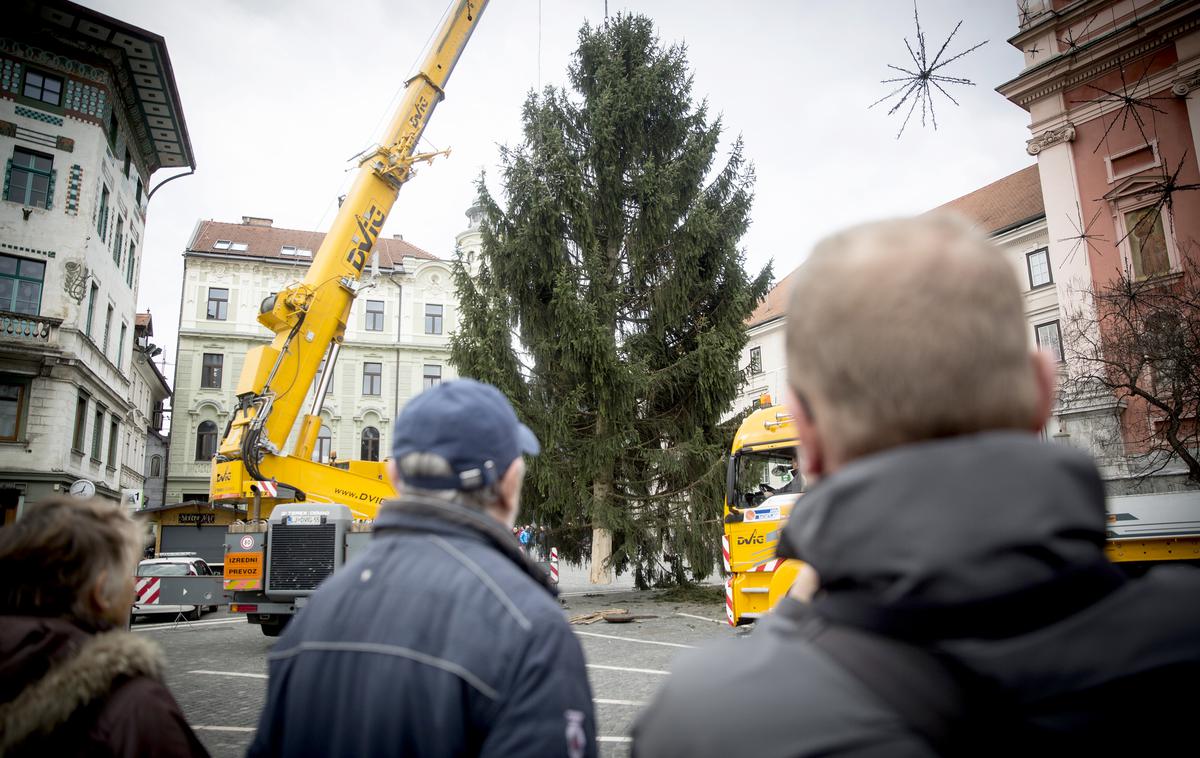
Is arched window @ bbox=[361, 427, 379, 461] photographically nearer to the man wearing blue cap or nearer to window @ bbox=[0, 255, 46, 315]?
window @ bbox=[0, 255, 46, 315]

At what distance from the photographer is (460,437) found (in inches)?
72.4

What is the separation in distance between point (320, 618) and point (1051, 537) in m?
1.48

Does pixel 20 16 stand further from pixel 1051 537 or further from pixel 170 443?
pixel 1051 537

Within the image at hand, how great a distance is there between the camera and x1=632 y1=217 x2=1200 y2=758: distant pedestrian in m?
0.74

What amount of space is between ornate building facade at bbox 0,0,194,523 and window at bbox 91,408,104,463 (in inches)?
2.9

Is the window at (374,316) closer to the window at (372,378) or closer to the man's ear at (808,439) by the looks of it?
the window at (372,378)

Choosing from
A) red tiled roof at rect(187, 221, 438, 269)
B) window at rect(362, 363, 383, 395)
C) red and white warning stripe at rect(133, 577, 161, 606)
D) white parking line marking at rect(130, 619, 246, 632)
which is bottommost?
white parking line marking at rect(130, 619, 246, 632)

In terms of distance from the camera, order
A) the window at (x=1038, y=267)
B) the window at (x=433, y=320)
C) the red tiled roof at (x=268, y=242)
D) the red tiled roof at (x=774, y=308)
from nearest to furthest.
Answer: the window at (x=1038, y=267)
the red tiled roof at (x=268, y=242)
the red tiled roof at (x=774, y=308)
the window at (x=433, y=320)

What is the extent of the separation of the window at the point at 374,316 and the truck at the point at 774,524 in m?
36.6

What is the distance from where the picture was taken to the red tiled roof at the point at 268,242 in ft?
140

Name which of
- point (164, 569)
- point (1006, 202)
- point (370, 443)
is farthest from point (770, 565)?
point (370, 443)

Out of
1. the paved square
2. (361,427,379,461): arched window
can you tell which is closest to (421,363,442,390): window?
(361,427,379,461): arched window

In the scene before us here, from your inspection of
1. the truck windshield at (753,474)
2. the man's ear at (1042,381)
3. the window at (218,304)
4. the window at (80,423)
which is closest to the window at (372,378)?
the window at (218,304)

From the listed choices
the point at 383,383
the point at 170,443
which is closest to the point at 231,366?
the point at 170,443
